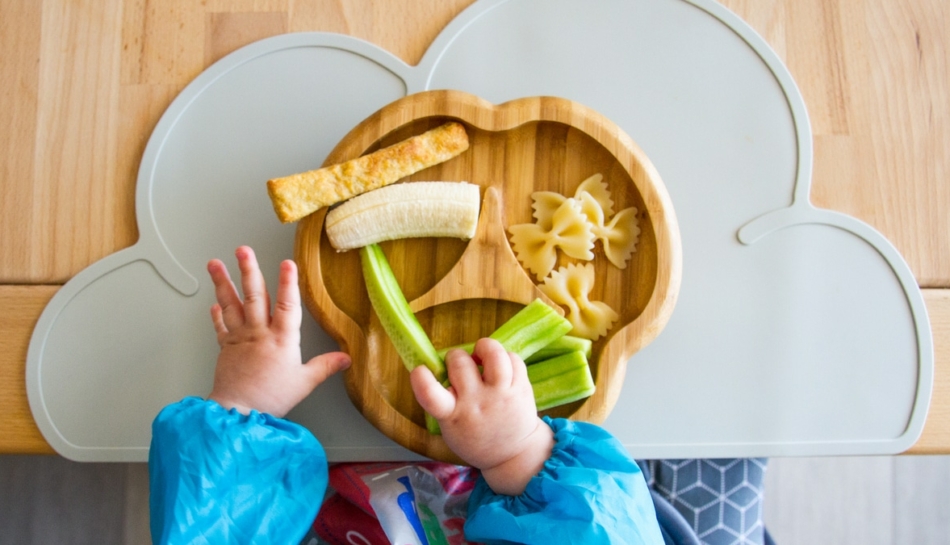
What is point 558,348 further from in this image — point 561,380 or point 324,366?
point 324,366

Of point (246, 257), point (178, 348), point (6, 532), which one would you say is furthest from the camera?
point (6, 532)

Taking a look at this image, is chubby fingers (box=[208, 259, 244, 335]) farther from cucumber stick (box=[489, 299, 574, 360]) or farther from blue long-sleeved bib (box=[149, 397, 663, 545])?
cucumber stick (box=[489, 299, 574, 360])

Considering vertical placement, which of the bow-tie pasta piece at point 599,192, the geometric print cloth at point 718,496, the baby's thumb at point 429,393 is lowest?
the geometric print cloth at point 718,496

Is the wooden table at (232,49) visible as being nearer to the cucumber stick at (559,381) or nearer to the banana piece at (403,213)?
the banana piece at (403,213)

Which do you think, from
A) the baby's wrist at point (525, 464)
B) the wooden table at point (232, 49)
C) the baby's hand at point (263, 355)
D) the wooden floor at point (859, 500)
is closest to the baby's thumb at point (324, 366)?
the baby's hand at point (263, 355)

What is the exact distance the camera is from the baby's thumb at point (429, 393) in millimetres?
706

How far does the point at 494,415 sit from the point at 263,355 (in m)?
0.29

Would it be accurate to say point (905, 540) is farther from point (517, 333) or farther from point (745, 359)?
point (517, 333)

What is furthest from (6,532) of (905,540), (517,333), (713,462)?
(905,540)

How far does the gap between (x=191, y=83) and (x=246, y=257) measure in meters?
0.34

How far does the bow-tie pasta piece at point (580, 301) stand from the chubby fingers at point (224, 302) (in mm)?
385

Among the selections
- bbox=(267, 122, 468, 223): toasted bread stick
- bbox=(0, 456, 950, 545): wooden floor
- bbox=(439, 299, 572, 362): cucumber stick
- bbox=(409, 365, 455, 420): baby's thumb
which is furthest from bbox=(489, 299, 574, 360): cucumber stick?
bbox=(0, 456, 950, 545): wooden floor

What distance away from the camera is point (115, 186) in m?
0.94

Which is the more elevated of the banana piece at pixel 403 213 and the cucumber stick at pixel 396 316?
the banana piece at pixel 403 213
